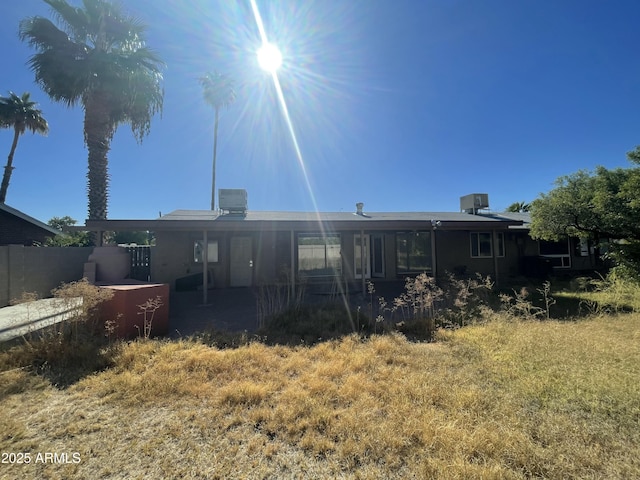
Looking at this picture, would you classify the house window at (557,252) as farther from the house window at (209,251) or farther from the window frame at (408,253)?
the house window at (209,251)

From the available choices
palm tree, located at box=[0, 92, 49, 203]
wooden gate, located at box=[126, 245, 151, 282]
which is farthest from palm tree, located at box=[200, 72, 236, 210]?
wooden gate, located at box=[126, 245, 151, 282]

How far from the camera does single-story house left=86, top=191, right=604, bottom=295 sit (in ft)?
32.2

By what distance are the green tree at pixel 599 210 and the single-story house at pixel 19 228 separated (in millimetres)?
22845

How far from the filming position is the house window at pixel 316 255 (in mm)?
11305

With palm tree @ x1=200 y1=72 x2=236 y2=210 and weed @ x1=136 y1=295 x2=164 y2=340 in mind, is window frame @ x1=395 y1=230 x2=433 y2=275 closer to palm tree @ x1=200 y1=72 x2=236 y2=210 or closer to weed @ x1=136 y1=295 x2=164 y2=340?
weed @ x1=136 y1=295 x2=164 y2=340

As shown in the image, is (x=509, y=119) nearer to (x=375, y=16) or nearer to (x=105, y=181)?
(x=375, y=16)

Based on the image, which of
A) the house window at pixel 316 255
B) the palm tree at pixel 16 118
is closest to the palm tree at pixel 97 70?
the house window at pixel 316 255

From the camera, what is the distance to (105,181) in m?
11.8

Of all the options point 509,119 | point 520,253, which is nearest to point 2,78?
point 509,119

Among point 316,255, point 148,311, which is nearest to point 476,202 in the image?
point 316,255

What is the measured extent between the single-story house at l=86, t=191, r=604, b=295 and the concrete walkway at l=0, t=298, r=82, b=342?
402 centimetres

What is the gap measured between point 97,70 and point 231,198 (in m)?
6.80

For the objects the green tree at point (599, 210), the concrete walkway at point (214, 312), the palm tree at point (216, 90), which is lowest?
the concrete walkway at point (214, 312)

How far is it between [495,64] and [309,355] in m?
10.2
